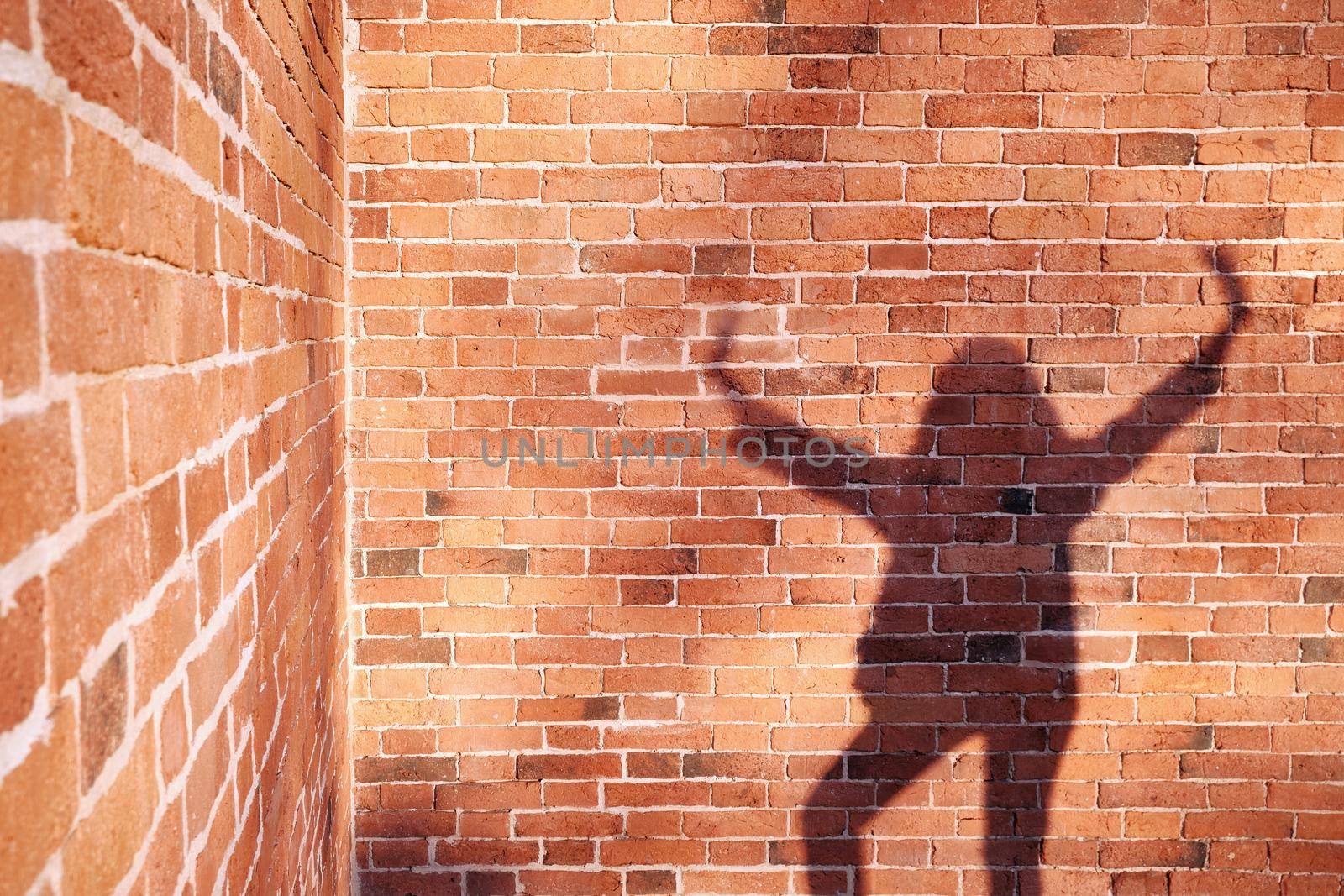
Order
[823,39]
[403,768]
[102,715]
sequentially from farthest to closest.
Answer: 1. [403,768]
2. [823,39]
3. [102,715]

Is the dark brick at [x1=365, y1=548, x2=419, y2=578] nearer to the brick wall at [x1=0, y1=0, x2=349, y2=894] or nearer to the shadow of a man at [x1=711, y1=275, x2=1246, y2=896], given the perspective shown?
the brick wall at [x1=0, y1=0, x2=349, y2=894]

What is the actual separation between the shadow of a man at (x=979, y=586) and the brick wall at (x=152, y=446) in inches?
44.3

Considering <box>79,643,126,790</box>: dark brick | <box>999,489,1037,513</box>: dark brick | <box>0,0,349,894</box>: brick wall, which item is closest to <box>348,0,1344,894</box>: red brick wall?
<box>999,489,1037,513</box>: dark brick

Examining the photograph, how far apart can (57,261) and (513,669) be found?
5.21 ft

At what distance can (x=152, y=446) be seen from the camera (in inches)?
29.3

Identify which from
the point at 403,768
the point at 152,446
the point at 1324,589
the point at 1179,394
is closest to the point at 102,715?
the point at 152,446

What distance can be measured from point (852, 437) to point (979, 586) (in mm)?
521

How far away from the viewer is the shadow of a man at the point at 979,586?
6.50ft

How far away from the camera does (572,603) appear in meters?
1.99

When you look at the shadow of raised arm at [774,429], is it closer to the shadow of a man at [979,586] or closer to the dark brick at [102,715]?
the shadow of a man at [979,586]

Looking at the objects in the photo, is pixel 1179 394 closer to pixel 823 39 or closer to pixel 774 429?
pixel 774 429

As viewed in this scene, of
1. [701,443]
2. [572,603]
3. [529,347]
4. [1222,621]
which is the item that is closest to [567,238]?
[529,347]

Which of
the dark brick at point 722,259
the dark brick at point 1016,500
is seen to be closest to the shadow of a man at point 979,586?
the dark brick at point 1016,500

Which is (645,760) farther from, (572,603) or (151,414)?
(151,414)
